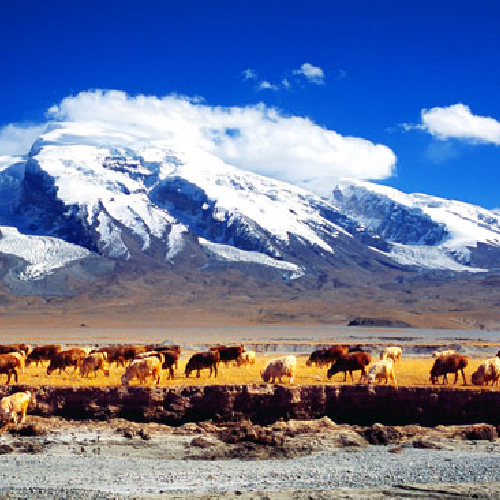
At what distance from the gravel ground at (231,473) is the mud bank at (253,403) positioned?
2.63 metres

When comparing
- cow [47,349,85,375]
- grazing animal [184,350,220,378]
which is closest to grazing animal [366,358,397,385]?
grazing animal [184,350,220,378]

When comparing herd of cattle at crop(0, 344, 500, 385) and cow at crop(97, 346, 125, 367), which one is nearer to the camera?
herd of cattle at crop(0, 344, 500, 385)

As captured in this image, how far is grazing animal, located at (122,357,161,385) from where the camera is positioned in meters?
32.2

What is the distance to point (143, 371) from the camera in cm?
3225

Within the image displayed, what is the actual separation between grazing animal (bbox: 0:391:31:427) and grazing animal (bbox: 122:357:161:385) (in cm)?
430

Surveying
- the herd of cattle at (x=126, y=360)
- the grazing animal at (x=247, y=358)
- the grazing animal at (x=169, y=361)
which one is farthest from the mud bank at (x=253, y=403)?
the grazing animal at (x=247, y=358)

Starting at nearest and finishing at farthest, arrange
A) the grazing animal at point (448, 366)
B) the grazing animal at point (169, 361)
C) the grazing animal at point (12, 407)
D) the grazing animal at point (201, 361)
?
1. the grazing animal at point (12, 407)
2. the grazing animal at point (448, 366)
3. the grazing animal at point (169, 361)
4. the grazing animal at point (201, 361)

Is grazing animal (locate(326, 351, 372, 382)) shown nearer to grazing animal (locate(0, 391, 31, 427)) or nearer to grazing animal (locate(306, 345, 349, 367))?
grazing animal (locate(306, 345, 349, 367))

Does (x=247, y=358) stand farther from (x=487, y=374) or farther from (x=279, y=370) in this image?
(x=487, y=374)

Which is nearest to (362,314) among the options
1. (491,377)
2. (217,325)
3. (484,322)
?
(484,322)

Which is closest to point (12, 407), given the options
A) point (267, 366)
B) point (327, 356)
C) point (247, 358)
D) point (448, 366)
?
point (267, 366)

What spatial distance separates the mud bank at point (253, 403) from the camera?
30859mm

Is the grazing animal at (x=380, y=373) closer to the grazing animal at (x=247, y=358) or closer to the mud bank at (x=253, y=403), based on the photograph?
the mud bank at (x=253, y=403)

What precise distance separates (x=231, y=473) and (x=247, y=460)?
174cm
